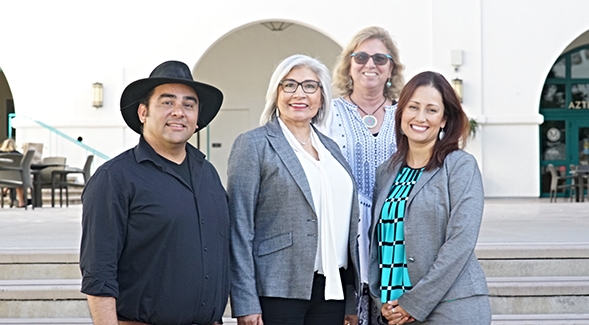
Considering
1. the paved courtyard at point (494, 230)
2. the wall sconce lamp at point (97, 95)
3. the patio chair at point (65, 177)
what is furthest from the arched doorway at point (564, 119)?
the patio chair at point (65, 177)

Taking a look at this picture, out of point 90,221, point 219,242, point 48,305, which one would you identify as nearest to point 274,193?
point 219,242

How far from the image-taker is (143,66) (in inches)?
543

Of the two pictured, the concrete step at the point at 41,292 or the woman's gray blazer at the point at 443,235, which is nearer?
the woman's gray blazer at the point at 443,235

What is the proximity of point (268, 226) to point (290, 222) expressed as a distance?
0.09m

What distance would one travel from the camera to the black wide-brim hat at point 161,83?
7.13ft

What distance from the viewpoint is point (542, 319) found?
4090mm

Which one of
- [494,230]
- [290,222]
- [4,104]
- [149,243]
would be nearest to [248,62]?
[4,104]

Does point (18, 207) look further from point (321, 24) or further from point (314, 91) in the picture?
point (314, 91)

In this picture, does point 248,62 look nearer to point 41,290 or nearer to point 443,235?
point 41,290

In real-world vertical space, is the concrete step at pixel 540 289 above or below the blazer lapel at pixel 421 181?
below

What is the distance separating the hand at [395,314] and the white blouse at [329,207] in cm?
18

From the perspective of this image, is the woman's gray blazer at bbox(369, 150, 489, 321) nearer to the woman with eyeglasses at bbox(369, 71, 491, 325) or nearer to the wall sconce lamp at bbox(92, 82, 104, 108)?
the woman with eyeglasses at bbox(369, 71, 491, 325)

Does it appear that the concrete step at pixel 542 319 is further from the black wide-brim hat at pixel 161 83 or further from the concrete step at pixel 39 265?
the concrete step at pixel 39 265

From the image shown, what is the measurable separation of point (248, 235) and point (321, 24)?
11605 millimetres
